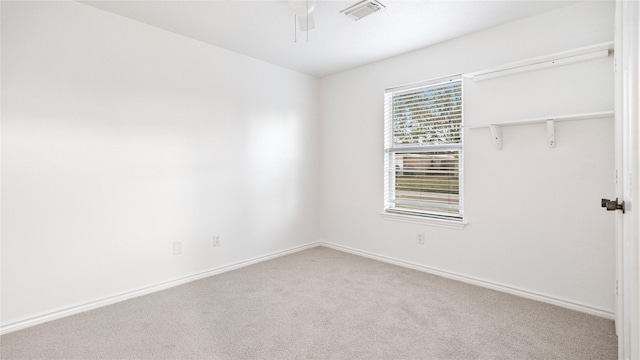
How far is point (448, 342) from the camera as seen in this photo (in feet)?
6.72

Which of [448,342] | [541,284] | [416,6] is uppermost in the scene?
[416,6]

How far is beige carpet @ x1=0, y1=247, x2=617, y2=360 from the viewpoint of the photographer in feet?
6.40

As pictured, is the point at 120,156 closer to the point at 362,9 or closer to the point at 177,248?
the point at 177,248

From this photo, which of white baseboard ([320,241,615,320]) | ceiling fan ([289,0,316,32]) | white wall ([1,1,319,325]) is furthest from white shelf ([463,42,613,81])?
white wall ([1,1,319,325])

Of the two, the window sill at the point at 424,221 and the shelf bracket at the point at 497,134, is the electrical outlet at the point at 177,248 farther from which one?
the shelf bracket at the point at 497,134

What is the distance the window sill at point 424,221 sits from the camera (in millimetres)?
3174

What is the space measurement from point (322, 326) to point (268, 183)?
80.2 inches

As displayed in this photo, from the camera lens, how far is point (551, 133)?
2539 mm

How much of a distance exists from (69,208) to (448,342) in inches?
118

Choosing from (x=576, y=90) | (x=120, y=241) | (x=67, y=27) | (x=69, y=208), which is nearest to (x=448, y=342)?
(x=576, y=90)

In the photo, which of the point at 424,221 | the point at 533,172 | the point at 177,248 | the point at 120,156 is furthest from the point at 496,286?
the point at 120,156

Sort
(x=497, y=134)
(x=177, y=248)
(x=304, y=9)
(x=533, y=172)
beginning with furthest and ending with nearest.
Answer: (x=177, y=248), (x=497, y=134), (x=533, y=172), (x=304, y=9)

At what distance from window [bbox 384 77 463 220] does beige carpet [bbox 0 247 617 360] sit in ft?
2.97

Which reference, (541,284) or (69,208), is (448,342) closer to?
(541,284)
